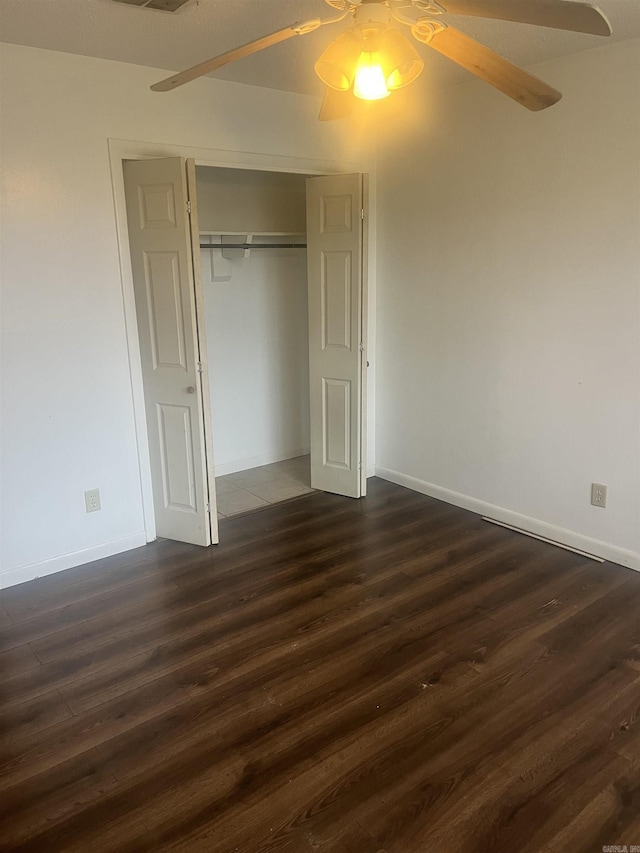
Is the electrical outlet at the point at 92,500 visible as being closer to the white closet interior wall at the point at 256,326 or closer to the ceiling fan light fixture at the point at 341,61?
the white closet interior wall at the point at 256,326

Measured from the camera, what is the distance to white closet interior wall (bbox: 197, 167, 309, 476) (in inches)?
180

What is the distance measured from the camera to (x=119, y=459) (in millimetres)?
3539

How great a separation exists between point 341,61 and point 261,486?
10.6ft

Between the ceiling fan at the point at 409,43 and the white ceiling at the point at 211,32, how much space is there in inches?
30.8

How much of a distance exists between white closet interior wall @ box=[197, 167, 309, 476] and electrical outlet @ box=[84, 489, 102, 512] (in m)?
1.40

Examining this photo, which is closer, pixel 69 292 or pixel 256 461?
pixel 69 292

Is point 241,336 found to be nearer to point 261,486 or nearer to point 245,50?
point 261,486

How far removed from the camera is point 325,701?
2.35 metres

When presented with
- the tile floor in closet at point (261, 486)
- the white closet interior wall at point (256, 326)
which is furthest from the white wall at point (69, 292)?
the white closet interior wall at point (256, 326)

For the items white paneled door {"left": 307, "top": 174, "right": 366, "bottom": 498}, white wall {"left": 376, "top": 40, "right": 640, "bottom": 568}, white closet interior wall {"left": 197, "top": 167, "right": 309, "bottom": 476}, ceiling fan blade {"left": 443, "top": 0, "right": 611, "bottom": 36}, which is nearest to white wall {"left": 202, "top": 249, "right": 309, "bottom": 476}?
white closet interior wall {"left": 197, "top": 167, "right": 309, "bottom": 476}

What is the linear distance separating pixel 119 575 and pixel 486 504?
7.46 ft

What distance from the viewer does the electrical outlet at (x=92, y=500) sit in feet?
11.3

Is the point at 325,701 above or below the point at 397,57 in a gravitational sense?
below

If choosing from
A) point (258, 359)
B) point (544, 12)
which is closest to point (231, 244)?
point (258, 359)
